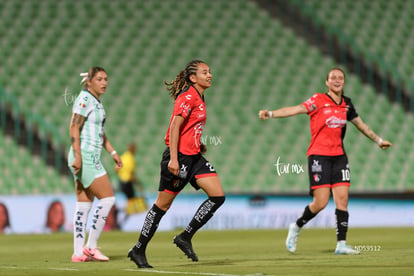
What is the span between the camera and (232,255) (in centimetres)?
989

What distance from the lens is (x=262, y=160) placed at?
19.4m

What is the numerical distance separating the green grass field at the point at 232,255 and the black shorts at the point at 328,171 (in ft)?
2.79

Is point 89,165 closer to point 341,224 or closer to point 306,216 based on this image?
point 306,216

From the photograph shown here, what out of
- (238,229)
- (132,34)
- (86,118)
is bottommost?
(238,229)

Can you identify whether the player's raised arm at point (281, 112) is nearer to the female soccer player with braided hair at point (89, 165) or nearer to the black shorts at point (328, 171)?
the black shorts at point (328, 171)

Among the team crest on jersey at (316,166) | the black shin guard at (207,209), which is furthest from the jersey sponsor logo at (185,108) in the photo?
the team crest on jersey at (316,166)

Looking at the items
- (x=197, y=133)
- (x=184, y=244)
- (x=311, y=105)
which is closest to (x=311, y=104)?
(x=311, y=105)

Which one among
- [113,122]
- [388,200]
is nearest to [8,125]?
[113,122]

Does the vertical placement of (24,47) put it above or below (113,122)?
above

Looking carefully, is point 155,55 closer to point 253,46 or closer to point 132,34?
point 132,34

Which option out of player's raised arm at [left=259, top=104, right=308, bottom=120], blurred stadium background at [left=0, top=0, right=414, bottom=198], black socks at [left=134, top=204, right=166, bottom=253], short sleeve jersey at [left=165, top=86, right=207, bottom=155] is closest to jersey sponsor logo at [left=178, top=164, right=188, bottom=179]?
short sleeve jersey at [left=165, top=86, right=207, bottom=155]

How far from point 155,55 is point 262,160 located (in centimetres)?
444

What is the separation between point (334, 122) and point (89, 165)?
3064 millimetres

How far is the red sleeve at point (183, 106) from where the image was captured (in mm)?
7840
